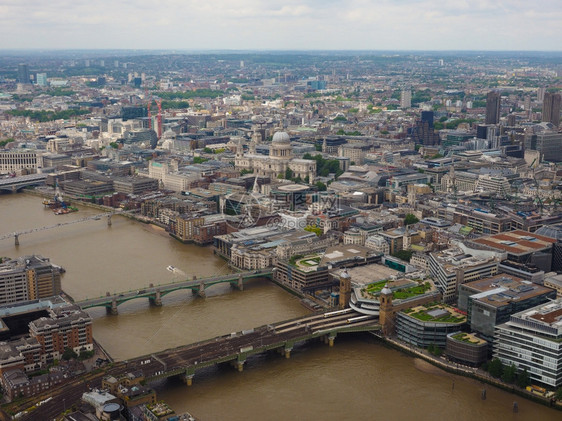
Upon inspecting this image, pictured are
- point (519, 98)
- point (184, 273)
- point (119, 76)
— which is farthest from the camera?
point (119, 76)

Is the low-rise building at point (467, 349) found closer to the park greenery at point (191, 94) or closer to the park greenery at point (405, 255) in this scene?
the park greenery at point (405, 255)

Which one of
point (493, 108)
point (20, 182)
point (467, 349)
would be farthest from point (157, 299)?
point (493, 108)

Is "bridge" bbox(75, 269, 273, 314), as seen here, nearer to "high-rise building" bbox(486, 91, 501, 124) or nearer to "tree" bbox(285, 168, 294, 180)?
"tree" bbox(285, 168, 294, 180)

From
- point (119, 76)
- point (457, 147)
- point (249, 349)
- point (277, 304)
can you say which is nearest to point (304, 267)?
point (277, 304)

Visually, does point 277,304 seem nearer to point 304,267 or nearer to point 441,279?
point 304,267

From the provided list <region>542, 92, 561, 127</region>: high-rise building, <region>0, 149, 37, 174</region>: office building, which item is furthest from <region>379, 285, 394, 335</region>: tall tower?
<region>542, 92, 561, 127</region>: high-rise building

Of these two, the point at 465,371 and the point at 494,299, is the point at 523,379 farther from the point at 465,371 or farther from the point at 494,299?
the point at 494,299
